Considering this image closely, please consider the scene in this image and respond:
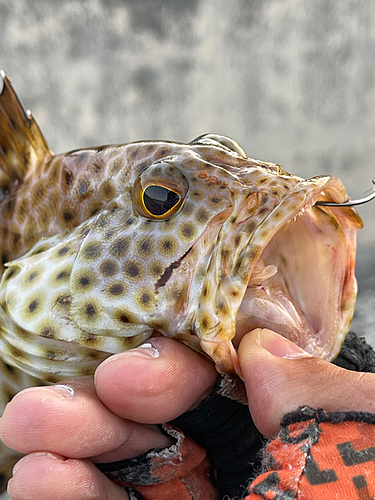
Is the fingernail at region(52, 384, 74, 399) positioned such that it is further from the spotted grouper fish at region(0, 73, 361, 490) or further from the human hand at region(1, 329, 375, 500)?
the spotted grouper fish at region(0, 73, 361, 490)

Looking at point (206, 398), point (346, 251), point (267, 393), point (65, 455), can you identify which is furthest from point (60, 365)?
point (346, 251)

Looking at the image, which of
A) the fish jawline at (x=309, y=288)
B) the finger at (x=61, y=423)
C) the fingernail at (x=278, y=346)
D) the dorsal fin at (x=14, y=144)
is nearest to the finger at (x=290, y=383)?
the fingernail at (x=278, y=346)

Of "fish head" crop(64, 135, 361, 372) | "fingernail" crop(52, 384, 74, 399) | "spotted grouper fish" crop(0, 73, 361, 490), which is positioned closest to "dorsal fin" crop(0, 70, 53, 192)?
"spotted grouper fish" crop(0, 73, 361, 490)

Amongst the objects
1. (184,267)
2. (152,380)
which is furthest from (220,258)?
(152,380)

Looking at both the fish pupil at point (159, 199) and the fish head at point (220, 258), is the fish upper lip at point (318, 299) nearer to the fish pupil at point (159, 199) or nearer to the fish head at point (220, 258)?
the fish head at point (220, 258)

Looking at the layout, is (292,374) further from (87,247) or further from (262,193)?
(87,247)

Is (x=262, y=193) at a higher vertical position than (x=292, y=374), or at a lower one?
higher
